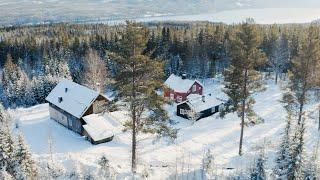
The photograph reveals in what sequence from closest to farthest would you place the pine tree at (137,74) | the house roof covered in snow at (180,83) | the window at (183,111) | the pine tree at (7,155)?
1. the pine tree at (7,155)
2. the pine tree at (137,74)
3. the window at (183,111)
4. the house roof covered in snow at (180,83)

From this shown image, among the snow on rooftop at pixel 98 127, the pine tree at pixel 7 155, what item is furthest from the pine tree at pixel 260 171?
the snow on rooftop at pixel 98 127

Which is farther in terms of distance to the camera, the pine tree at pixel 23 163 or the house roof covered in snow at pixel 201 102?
the house roof covered in snow at pixel 201 102

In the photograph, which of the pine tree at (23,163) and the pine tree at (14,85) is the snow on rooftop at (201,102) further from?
the pine tree at (14,85)

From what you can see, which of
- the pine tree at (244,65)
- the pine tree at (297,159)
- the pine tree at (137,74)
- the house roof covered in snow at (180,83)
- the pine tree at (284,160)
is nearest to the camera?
the pine tree at (297,159)

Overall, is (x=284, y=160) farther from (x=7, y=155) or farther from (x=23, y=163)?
(x=7, y=155)

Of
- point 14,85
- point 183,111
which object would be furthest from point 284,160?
point 14,85

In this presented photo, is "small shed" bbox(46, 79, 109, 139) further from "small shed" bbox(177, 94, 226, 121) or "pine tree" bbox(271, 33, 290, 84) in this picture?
"pine tree" bbox(271, 33, 290, 84)

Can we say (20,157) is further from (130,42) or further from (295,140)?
(295,140)

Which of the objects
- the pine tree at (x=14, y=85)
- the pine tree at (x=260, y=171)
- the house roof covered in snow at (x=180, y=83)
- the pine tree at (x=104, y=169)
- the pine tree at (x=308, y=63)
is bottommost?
the pine tree at (x=14, y=85)

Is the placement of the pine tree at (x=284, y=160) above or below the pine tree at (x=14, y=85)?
above
